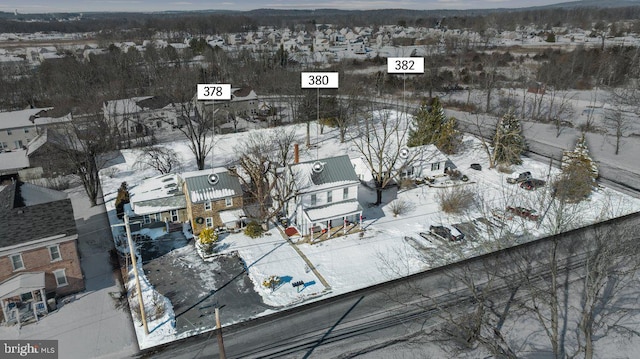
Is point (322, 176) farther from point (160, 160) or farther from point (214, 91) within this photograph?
point (160, 160)

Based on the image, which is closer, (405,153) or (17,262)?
(17,262)

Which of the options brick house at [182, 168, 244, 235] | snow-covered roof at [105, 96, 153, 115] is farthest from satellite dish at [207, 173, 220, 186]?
snow-covered roof at [105, 96, 153, 115]

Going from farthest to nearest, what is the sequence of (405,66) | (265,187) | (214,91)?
(405,66)
(214,91)
(265,187)

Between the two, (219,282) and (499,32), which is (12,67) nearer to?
(219,282)

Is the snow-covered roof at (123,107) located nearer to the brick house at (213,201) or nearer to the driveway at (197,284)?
the brick house at (213,201)

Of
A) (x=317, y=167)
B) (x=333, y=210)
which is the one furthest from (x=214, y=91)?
(x=333, y=210)

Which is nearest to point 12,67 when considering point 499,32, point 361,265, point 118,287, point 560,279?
point 118,287

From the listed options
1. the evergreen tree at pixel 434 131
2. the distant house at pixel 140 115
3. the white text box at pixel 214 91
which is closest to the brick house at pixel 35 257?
the white text box at pixel 214 91
